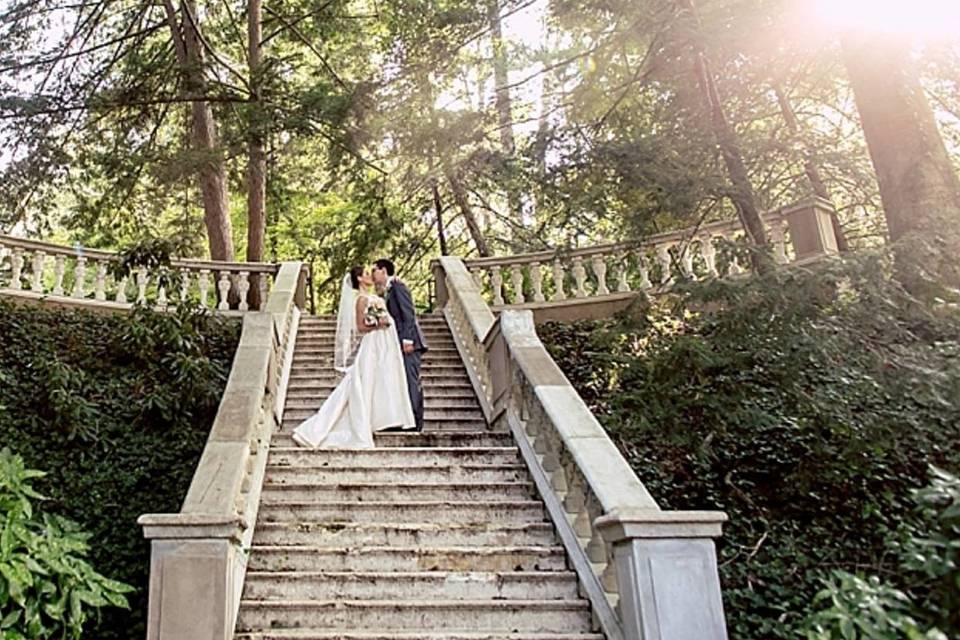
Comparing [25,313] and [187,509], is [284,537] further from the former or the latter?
[25,313]

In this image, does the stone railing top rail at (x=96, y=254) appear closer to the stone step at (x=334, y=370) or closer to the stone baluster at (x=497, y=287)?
the stone step at (x=334, y=370)

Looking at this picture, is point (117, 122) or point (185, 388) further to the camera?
point (117, 122)

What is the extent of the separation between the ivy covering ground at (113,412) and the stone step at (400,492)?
0.84 metres

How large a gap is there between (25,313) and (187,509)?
5719 millimetres

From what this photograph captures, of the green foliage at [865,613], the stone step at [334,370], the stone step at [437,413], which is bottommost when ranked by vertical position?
the green foliage at [865,613]

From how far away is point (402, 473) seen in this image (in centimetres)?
528

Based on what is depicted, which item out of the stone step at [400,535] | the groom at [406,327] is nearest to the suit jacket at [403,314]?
the groom at [406,327]

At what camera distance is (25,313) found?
7.84 metres

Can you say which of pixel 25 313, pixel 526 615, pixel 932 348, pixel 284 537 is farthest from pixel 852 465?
pixel 25 313

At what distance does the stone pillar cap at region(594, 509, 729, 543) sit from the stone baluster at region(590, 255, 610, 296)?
625 cm

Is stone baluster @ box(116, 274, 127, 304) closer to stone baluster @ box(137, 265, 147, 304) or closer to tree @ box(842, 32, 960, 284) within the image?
stone baluster @ box(137, 265, 147, 304)

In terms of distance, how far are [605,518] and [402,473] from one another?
220 centimetres

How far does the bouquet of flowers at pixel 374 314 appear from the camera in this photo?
254 inches

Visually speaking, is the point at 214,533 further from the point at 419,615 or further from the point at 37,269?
the point at 37,269
